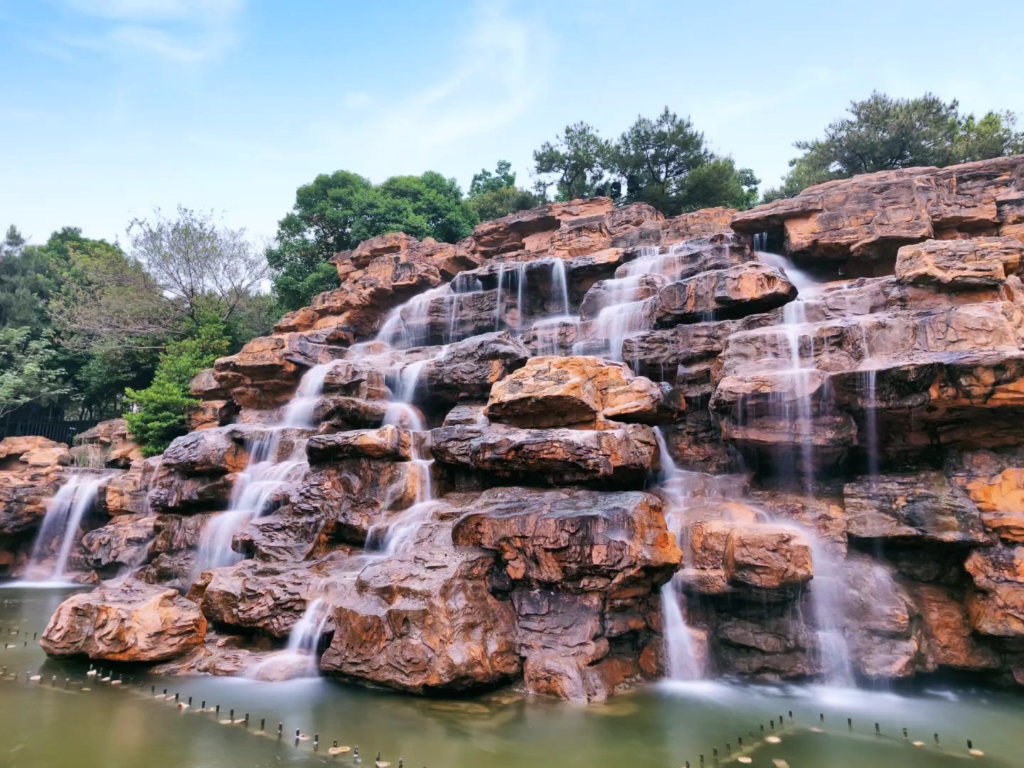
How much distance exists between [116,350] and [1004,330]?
27.3m

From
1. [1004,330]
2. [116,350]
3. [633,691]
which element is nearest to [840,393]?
[1004,330]

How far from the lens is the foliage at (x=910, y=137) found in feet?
78.2

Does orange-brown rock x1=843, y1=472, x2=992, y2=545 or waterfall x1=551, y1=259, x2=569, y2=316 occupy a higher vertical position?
waterfall x1=551, y1=259, x2=569, y2=316

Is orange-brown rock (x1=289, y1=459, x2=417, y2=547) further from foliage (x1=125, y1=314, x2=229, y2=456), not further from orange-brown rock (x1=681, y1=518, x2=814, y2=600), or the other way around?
foliage (x1=125, y1=314, x2=229, y2=456)

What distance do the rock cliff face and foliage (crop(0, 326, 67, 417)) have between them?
11.4 meters

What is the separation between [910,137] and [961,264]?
733 inches

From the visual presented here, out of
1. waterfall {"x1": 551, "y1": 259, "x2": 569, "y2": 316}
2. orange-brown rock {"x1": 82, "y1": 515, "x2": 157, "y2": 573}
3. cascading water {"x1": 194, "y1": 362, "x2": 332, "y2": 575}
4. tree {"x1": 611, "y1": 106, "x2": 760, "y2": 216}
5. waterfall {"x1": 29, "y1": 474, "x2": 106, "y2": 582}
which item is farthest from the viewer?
tree {"x1": 611, "y1": 106, "x2": 760, "y2": 216}

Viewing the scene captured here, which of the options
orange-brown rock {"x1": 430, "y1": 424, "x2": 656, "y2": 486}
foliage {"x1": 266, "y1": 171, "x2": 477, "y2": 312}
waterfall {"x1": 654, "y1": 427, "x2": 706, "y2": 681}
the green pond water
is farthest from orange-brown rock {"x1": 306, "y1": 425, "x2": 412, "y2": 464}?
foliage {"x1": 266, "y1": 171, "x2": 477, "y2": 312}

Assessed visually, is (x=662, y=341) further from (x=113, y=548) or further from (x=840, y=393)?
(x=113, y=548)

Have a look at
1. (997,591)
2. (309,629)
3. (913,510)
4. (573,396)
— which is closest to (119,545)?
(309,629)

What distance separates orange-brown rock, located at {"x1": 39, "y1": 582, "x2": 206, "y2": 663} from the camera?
24.7ft

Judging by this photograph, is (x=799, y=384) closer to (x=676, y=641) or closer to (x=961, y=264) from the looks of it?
(x=961, y=264)

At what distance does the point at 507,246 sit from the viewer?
78.9 ft

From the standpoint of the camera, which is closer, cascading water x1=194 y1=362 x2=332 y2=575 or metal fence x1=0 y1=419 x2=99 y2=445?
cascading water x1=194 y1=362 x2=332 y2=575
